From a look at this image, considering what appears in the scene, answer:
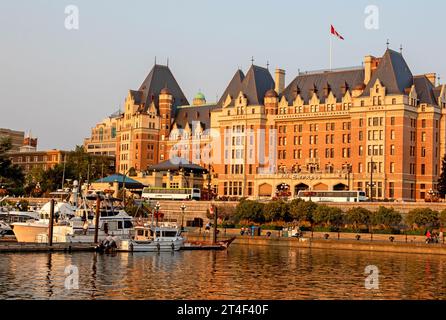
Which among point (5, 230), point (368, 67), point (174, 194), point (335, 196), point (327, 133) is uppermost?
point (368, 67)

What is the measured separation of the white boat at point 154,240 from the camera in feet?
272

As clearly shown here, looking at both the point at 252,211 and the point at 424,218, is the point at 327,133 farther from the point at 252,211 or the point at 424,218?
the point at 424,218

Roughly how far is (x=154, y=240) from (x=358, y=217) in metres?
32.5

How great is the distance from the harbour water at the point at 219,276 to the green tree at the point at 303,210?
79.5 feet

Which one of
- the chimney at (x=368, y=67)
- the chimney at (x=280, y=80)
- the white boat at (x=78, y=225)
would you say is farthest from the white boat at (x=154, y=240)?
the chimney at (x=280, y=80)

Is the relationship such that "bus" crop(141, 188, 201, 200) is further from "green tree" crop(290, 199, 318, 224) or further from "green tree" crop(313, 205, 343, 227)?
"green tree" crop(313, 205, 343, 227)

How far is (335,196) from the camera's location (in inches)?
4774

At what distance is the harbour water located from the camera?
5231 cm

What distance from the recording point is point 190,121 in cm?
17900

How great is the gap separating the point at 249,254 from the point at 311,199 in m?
38.1

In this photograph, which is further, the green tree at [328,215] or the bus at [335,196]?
the bus at [335,196]

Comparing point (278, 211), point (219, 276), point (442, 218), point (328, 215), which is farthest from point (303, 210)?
point (219, 276)

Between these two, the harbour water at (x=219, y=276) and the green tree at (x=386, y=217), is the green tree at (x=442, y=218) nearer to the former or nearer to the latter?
the green tree at (x=386, y=217)

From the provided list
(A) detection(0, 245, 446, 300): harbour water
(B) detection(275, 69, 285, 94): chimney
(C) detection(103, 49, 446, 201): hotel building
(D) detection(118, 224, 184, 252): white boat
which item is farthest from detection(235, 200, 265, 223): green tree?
(B) detection(275, 69, 285, 94): chimney
